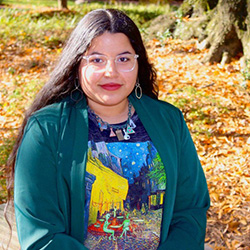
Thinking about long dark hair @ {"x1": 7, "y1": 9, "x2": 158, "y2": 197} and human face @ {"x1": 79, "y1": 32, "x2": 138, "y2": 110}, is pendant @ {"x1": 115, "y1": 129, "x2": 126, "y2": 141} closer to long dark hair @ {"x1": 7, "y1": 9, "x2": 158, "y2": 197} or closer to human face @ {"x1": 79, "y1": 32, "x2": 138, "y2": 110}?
human face @ {"x1": 79, "y1": 32, "x2": 138, "y2": 110}

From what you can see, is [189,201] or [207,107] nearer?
[189,201]

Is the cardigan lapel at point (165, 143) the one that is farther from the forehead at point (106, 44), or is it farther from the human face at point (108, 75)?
the forehead at point (106, 44)

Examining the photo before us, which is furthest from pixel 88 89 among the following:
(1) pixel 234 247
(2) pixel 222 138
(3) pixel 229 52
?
(3) pixel 229 52

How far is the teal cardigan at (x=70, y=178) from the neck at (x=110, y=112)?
0.08 meters

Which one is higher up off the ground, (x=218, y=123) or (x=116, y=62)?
(x=116, y=62)

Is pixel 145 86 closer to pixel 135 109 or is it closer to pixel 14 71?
pixel 135 109

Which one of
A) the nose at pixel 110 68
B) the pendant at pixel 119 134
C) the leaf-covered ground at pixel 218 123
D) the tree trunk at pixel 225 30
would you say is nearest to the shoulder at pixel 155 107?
the pendant at pixel 119 134

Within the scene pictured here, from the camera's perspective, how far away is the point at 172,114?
2172 mm

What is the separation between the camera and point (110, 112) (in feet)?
6.84

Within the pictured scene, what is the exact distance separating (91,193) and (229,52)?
508 centimetres

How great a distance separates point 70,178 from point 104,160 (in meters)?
0.21

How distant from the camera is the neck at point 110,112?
6.77 feet

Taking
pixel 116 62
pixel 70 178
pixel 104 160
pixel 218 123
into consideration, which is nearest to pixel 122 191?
pixel 104 160

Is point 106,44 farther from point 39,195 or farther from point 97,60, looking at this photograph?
point 39,195
